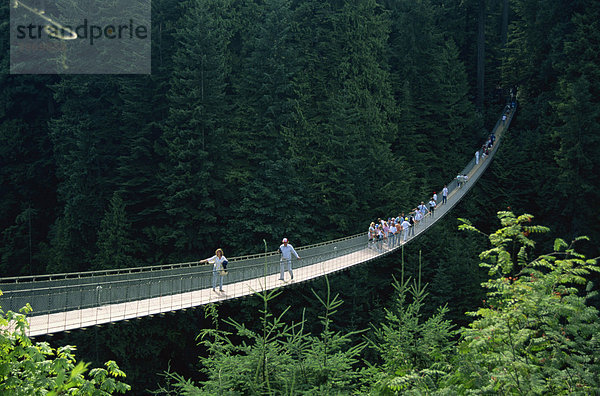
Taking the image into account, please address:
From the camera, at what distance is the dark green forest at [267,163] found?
24.9 metres

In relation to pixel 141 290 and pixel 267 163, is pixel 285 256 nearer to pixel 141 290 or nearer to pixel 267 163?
pixel 141 290

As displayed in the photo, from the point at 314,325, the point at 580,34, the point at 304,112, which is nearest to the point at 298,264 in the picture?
the point at 314,325

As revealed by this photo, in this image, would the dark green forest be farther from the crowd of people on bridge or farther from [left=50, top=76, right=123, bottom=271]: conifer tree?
the crowd of people on bridge

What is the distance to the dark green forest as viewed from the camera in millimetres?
24891

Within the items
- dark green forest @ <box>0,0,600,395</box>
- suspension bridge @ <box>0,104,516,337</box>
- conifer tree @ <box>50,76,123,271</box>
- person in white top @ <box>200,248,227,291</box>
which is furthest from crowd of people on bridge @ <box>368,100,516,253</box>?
conifer tree @ <box>50,76,123,271</box>

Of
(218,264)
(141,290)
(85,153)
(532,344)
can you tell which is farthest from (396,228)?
(85,153)

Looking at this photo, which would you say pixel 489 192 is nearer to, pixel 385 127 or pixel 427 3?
pixel 385 127

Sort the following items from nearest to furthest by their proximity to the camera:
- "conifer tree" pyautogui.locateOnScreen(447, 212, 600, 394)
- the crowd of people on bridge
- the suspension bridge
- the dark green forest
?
"conifer tree" pyautogui.locateOnScreen(447, 212, 600, 394)
the suspension bridge
the crowd of people on bridge
the dark green forest

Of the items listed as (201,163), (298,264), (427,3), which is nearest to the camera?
(298,264)

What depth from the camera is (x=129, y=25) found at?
27.7 meters

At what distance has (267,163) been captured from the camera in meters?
27.3

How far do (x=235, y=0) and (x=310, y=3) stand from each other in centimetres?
410

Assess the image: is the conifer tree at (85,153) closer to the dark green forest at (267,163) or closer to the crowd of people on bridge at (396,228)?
the dark green forest at (267,163)

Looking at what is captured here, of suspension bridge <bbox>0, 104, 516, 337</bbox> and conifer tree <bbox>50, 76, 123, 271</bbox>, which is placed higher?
conifer tree <bbox>50, 76, 123, 271</bbox>
